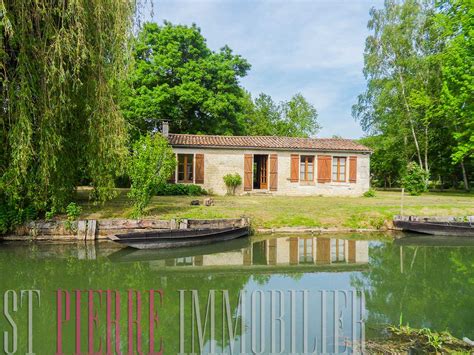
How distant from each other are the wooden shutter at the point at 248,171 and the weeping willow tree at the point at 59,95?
29.9ft

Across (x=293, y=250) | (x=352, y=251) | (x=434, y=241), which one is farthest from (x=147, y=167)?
(x=434, y=241)

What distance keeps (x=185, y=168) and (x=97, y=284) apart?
1173 cm

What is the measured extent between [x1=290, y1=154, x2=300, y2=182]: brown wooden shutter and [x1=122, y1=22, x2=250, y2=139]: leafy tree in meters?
6.37

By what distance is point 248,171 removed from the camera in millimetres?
18062

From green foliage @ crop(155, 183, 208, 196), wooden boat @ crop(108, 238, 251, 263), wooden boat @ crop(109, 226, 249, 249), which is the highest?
green foliage @ crop(155, 183, 208, 196)

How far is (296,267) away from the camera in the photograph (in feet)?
24.1

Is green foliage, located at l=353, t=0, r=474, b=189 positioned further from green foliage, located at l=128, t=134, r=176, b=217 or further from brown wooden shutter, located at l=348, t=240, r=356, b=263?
green foliage, located at l=128, t=134, r=176, b=217

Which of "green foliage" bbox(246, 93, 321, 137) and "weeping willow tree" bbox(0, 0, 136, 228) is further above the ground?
"green foliage" bbox(246, 93, 321, 137)

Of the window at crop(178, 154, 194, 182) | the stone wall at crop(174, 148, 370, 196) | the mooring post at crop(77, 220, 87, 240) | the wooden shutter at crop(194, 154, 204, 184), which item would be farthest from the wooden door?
the mooring post at crop(77, 220, 87, 240)

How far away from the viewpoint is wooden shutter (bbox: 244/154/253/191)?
18000mm

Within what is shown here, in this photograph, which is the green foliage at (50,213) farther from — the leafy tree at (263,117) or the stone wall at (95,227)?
the leafy tree at (263,117)

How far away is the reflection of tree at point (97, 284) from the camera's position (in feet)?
13.6

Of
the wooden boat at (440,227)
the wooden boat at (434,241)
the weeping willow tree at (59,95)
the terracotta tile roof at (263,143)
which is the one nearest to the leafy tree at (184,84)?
the terracotta tile roof at (263,143)

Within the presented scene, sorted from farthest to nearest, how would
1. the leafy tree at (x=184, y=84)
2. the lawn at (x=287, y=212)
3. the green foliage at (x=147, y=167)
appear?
the leafy tree at (x=184, y=84) < the lawn at (x=287, y=212) < the green foliage at (x=147, y=167)
